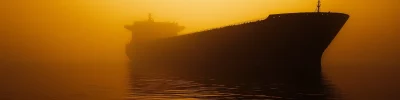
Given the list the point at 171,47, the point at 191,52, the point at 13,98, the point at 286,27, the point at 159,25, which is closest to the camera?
the point at 13,98

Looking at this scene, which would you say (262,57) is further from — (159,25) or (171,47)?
(159,25)

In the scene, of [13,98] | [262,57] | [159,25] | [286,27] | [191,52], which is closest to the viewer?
[13,98]

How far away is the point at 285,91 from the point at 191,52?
21.3 metres

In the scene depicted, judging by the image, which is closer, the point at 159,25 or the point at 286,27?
the point at 286,27

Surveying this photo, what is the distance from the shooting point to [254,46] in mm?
30938

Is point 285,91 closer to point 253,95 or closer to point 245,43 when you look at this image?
point 253,95

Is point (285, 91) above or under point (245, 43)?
under

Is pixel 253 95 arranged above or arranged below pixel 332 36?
below

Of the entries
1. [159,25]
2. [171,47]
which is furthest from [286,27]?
[159,25]

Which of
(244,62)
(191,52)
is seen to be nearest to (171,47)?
(191,52)

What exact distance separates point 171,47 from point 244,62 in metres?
13.6

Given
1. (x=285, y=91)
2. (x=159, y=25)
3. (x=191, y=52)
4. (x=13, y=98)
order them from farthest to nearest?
(x=159, y=25) → (x=191, y=52) → (x=285, y=91) → (x=13, y=98)

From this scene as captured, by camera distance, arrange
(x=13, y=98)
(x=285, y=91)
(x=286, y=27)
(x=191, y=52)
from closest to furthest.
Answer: (x=13, y=98) → (x=285, y=91) → (x=286, y=27) → (x=191, y=52)

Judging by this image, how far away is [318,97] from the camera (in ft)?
50.2
